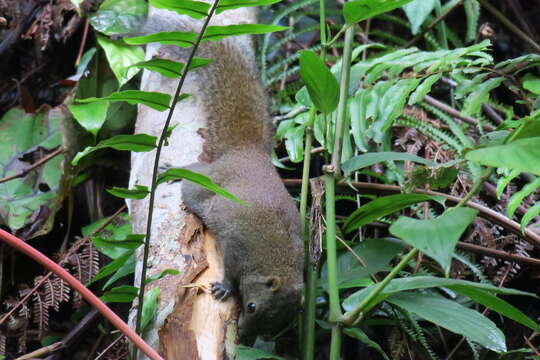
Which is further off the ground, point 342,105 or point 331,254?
point 342,105

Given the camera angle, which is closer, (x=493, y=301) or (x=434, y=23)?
(x=493, y=301)

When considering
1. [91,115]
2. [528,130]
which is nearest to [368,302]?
[528,130]

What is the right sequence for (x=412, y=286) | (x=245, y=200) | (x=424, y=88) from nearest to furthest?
(x=412, y=286) < (x=424, y=88) < (x=245, y=200)

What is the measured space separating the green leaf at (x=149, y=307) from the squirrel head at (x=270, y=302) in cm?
71

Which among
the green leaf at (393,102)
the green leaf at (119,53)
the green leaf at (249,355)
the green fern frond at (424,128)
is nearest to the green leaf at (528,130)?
the green leaf at (393,102)

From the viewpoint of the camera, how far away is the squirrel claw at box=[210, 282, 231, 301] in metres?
2.32

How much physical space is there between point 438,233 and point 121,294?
118 centimetres

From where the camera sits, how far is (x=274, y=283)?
280 cm

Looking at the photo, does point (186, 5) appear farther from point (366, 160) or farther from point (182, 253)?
point (182, 253)

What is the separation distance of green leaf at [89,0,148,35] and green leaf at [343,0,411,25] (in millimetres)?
1693

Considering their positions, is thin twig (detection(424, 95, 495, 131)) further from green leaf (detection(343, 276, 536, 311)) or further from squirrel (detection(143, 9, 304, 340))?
green leaf (detection(343, 276, 536, 311))

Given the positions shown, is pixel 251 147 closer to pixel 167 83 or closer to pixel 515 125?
pixel 167 83

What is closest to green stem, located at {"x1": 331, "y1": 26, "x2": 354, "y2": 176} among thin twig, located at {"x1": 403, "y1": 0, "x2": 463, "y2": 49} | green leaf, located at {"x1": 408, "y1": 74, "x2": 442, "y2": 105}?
green leaf, located at {"x1": 408, "y1": 74, "x2": 442, "y2": 105}

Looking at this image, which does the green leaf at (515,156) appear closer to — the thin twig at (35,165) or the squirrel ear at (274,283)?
the squirrel ear at (274,283)
